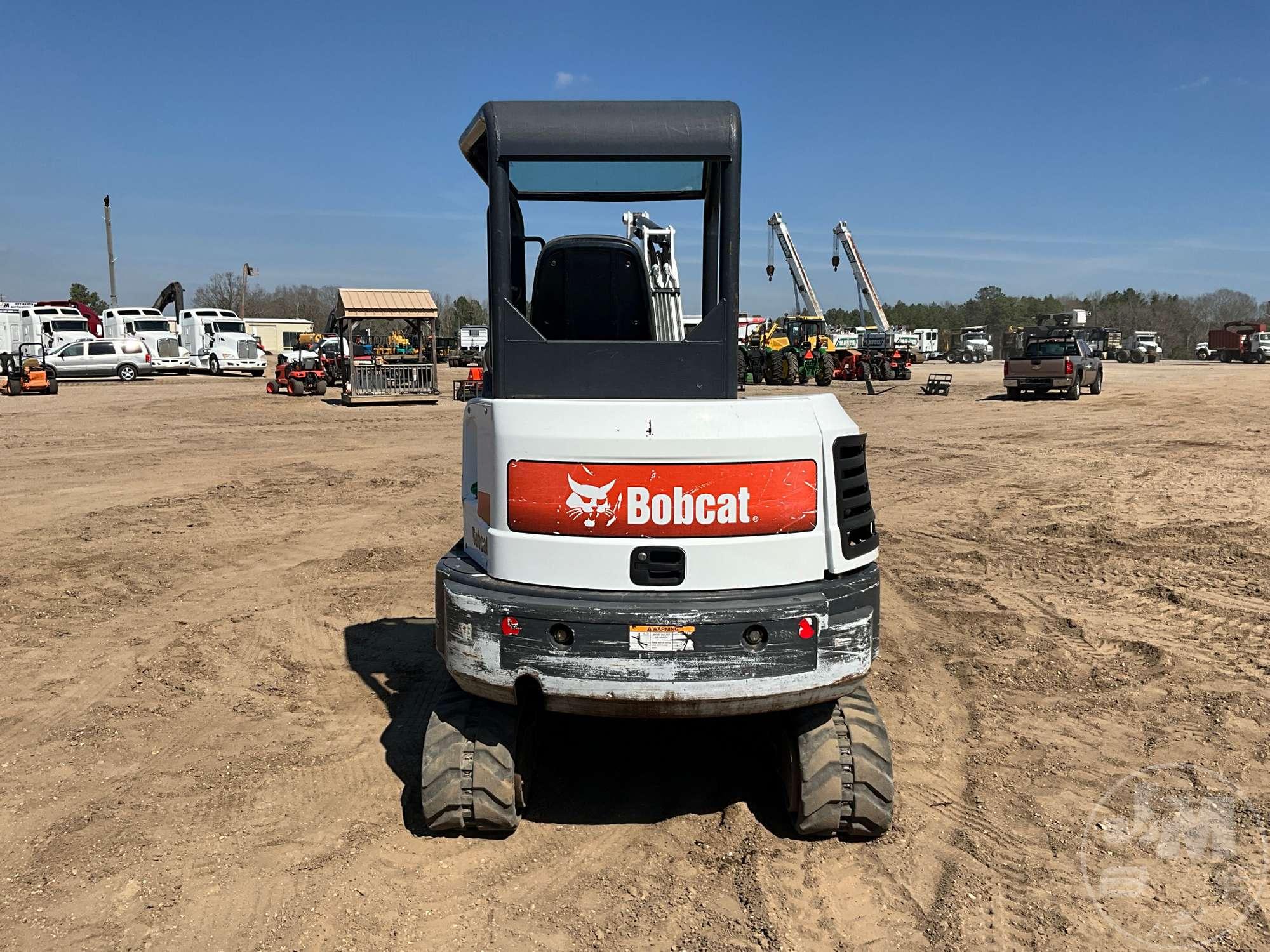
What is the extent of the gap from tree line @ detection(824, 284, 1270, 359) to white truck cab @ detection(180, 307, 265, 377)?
2096 inches

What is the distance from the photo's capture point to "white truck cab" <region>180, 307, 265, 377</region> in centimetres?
3812

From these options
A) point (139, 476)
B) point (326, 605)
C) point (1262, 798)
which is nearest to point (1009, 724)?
point (1262, 798)

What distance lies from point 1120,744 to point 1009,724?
0.54m

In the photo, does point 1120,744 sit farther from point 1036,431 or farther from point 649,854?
point 1036,431

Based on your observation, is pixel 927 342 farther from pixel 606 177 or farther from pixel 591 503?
pixel 591 503

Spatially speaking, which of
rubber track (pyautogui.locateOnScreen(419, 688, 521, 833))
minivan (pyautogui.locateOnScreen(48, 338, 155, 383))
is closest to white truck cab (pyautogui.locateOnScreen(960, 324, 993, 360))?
minivan (pyautogui.locateOnScreen(48, 338, 155, 383))

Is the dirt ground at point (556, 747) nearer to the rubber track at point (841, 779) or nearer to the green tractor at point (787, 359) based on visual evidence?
the rubber track at point (841, 779)

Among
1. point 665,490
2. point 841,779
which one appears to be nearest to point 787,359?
point 841,779

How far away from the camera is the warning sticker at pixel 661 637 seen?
10.9 feet

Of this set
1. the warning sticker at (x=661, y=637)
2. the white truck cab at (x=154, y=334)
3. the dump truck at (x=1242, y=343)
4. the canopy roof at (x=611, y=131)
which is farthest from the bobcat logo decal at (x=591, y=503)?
the dump truck at (x=1242, y=343)

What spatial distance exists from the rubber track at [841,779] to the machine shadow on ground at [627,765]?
240mm

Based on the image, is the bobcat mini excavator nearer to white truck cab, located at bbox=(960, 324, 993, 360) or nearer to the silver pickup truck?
the silver pickup truck

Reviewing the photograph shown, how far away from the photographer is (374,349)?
27.2 meters

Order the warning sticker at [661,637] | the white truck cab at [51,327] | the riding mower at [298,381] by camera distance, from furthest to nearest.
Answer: the white truck cab at [51,327] < the riding mower at [298,381] < the warning sticker at [661,637]
